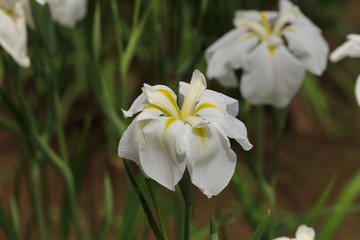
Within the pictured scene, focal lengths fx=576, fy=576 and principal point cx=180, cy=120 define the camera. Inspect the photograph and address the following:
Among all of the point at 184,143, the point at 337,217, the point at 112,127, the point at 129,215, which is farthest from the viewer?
the point at 112,127

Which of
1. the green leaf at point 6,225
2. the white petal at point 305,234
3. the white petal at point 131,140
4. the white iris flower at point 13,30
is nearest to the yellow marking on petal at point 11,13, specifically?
the white iris flower at point 13,30

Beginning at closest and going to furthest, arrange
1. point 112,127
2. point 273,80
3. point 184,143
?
point 184,143
point 273,80
point 112,127

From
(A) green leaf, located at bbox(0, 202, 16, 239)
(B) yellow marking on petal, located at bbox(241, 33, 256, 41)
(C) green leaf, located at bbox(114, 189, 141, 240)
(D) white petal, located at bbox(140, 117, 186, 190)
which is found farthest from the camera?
(B) yellow marking on petal, located at bbox(241, 33, 256, 41)

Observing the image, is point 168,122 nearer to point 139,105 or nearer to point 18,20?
point 139,105

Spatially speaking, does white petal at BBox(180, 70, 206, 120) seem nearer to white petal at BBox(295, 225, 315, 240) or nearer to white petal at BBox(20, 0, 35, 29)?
white petal at BBox(295, 225, 315, 240)

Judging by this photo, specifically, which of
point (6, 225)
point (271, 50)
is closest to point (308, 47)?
point (271, 50)

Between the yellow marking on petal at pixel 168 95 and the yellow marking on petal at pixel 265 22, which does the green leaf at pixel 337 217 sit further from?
the yellow marking on petal at pixel 168 95

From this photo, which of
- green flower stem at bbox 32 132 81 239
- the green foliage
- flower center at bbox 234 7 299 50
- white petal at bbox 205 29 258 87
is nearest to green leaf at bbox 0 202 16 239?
the green foliage
